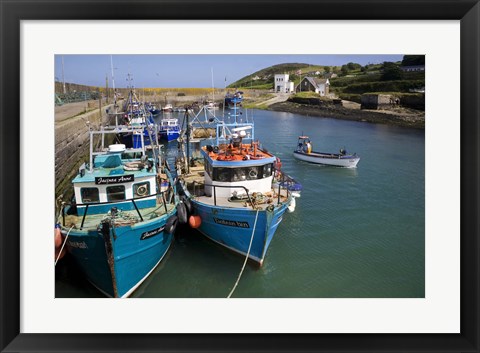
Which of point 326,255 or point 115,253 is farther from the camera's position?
point 326,255

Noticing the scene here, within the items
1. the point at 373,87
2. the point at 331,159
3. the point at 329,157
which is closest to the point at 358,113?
the point at 373,87

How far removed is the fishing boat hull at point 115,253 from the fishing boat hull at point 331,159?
54.9 ft

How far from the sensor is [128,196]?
9555 mm

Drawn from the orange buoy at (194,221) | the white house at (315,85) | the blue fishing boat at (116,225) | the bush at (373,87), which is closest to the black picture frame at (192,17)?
the blue fishing boat at (116,225)

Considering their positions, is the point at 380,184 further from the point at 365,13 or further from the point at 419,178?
the point at 365,13

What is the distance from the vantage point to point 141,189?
9.81 m

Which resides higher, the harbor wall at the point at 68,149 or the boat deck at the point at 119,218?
the harbor wall at the point at 68,149

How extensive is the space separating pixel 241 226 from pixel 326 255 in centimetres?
321

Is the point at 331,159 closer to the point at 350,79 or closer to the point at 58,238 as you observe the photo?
the point at 58,238

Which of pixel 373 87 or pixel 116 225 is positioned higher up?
pixel 373 87

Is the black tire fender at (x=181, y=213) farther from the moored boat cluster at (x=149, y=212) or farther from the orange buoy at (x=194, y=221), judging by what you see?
the orange buoy at (x=194, y=221)

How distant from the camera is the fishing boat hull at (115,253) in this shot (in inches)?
316

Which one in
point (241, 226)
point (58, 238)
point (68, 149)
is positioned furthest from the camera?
point (68, 149)

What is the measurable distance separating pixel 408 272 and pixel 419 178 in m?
11.6
